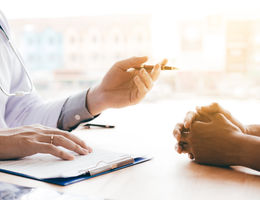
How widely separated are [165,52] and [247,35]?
117cm

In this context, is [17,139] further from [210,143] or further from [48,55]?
[48,55]

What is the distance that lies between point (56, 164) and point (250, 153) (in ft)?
1.27

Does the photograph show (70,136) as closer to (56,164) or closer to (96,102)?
(56,164)

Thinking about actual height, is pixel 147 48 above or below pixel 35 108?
above

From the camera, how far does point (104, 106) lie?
102 cm

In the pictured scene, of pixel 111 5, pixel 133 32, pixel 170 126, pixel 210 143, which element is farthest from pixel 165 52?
pixel 210 143

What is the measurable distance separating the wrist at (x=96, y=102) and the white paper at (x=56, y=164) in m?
0.31

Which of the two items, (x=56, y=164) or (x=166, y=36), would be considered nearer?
(x=56, y=164)

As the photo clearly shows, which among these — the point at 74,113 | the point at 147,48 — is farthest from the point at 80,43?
the point at 74,113

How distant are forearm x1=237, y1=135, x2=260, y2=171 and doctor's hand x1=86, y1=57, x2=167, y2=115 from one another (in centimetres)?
36

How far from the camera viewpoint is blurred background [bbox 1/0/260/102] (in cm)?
336

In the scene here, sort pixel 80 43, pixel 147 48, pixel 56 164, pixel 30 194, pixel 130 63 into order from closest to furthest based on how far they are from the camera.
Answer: pixel 30 194 < pixel 56 164 < pixel 130 63 < pixel 147 48 < pixel 80 43

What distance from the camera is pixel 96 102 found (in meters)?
1.02

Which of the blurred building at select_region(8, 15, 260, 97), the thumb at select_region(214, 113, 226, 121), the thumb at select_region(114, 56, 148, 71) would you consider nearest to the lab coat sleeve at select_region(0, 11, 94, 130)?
the thumb at select_region(114, 56, 148, 71)
